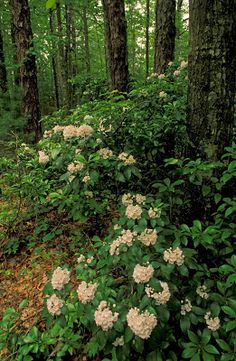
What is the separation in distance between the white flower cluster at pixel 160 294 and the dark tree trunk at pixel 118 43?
4.96 m

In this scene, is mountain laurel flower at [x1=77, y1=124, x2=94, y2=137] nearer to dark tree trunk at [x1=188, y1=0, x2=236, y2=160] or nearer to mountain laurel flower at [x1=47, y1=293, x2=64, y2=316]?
dark tree trunk at [x1=188, y1=0, x2=236, y2=160]

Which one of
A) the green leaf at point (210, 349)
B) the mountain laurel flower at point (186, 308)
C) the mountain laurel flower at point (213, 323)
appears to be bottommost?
the green leaf at point (210, 349)

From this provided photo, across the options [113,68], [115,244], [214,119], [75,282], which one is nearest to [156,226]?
[115,244]

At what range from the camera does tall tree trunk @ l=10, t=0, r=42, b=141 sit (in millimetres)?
6086

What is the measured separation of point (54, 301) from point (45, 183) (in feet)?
5.12

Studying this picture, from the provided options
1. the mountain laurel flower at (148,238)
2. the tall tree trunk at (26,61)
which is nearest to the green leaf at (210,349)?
the mountain laurel flower at (148,238)

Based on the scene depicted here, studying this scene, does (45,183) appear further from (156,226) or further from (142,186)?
(156,226)

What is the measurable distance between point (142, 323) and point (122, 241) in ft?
1.75

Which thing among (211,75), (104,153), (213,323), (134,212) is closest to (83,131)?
(104,153)

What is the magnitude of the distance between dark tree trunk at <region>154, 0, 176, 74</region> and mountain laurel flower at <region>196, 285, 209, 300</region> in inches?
206

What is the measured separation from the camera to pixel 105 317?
5.74 feet

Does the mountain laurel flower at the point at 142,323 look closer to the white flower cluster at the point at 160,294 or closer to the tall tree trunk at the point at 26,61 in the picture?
the white flower cluster at the point at 160,294

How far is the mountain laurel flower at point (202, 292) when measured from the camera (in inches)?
A: 79.3

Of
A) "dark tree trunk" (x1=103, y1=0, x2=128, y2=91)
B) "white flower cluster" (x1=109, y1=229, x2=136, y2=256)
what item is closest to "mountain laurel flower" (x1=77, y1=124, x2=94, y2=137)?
"white flower cluster" (x1=109, y1=229, x2=136, y2=256)
